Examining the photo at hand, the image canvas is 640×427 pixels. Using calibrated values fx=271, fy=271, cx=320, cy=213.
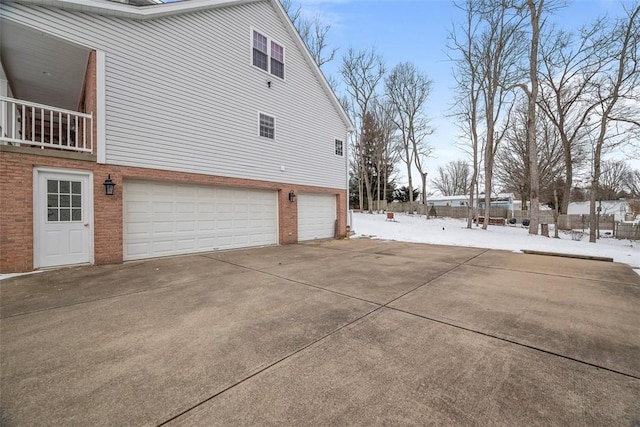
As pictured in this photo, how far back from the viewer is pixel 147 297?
3988mm

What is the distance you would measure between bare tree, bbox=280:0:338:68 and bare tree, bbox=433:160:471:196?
1416 inches

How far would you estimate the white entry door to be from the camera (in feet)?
17.7

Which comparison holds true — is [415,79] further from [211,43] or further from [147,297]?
[147,297]

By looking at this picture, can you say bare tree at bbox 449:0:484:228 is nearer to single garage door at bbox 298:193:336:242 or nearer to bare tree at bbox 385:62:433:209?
bare tree at bbox 385:62:433:209

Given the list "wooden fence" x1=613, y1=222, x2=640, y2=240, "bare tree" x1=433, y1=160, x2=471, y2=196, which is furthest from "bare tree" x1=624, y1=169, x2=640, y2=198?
"wooden fence" x1=613, y1=222, x2=640, y2=240

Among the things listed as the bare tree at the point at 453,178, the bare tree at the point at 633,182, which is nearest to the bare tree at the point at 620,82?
the bare tree at the point at 633,182

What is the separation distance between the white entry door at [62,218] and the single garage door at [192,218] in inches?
29.9

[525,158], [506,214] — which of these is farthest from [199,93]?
[506,214]

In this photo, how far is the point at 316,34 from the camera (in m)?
19.6

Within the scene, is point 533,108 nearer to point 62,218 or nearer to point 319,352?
point 319,352

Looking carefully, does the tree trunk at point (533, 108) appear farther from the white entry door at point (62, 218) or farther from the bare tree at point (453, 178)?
the bare tree at point (453, 178)

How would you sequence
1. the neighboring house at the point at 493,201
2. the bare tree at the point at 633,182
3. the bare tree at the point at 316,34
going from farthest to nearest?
the bare tree at the point at 633,182
the neighboring house at the point at 493,201
the bare tree at the point at 316,34

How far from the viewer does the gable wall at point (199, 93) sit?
20.6 ft

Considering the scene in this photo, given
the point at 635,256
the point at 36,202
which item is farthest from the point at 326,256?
the point at 635,256
